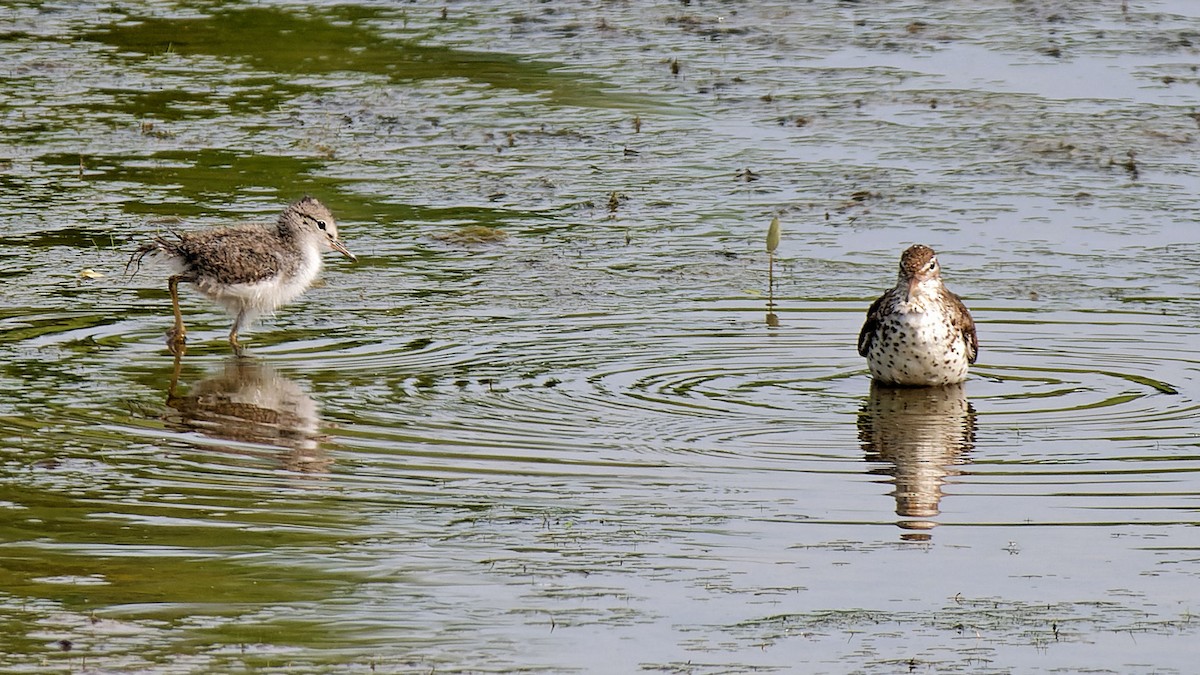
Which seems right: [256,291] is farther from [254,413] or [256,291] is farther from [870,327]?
[870,327]

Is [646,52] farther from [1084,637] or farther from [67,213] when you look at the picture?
[1084,637]

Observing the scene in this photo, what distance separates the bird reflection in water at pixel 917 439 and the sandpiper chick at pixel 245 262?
10.3ft

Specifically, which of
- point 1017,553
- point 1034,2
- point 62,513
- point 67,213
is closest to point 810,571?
point 1017,553

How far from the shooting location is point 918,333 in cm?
1024

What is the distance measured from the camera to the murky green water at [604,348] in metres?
6.82

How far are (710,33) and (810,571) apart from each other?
39.3ft

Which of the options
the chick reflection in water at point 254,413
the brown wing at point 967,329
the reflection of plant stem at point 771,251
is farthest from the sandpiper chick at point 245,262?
the brown wing at point 967,329

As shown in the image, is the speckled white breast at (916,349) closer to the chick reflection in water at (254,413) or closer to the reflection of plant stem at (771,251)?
the reflection of plant stem at (771,251)

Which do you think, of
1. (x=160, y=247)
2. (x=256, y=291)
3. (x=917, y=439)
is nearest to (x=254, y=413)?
(x=256, y=291)

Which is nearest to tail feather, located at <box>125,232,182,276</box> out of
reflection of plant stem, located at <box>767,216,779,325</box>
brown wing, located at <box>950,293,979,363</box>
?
reflection of plant stem, located at <box>767,216,779,325</box>

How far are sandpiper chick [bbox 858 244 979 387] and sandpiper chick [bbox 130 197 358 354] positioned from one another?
9.95ft

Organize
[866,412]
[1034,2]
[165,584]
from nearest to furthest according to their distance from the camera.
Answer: [165,584]
[866,412]
[1034,2]

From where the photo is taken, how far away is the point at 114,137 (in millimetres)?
15359

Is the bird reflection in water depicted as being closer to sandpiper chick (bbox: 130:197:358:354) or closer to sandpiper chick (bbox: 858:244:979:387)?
sandpiper chick (bbox: 858:244:979:387)
